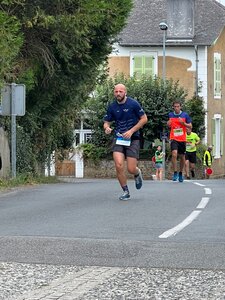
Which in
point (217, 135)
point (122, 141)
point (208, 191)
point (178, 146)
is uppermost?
point (217, 135)

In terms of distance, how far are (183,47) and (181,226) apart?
3843 centimetres

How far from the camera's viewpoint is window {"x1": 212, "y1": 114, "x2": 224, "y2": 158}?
2047 inches

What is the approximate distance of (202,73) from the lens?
50.0m

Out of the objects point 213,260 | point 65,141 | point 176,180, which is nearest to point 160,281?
point 213,260

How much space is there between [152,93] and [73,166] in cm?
627

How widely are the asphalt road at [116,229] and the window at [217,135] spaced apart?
116 ft

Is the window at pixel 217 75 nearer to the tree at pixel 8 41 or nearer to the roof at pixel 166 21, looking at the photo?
the roof at pixel 166 21

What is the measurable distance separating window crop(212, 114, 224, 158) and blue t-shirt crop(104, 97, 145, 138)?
36.9 m

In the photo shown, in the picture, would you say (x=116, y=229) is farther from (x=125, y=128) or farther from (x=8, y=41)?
(x=8, y=41)

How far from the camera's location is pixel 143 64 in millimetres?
50875

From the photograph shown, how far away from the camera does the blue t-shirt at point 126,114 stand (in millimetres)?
14977

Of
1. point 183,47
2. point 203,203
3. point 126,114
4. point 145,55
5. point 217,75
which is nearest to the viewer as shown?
point 203,203

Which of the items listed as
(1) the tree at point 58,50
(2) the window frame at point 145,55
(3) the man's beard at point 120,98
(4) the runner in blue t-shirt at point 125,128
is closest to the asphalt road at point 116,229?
(4) the runner in blue t-shirt at point 125,128

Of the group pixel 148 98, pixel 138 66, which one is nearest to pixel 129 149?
pixel 148 98
